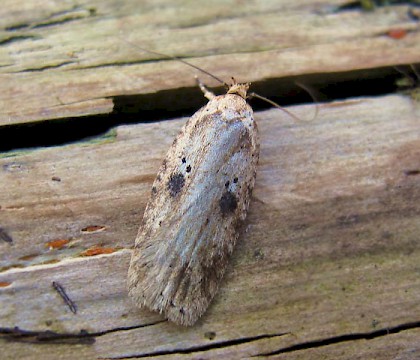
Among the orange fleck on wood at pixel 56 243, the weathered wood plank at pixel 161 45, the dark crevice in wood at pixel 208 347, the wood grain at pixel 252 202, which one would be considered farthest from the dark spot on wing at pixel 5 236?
the dark crevice in wood at pixel 208 347

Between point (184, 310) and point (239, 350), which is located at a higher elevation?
point (184, 310)

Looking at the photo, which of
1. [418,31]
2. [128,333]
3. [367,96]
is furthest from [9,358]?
[418,31]

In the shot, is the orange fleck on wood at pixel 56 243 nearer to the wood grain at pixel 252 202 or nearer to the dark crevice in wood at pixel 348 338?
the wood grain at pixel 252 202

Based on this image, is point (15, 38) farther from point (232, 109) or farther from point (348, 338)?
point (348, 338)

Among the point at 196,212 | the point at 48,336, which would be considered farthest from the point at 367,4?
the point at 48,336

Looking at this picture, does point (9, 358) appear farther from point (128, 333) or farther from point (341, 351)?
point (341, 351)

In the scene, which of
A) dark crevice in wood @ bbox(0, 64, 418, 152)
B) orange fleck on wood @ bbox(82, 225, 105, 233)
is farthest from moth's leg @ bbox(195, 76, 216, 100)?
orange fleck on wood @ bbox(82, 225, 105, 233)
